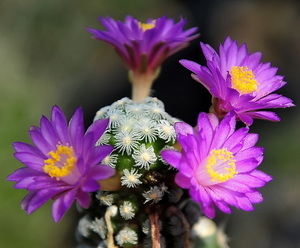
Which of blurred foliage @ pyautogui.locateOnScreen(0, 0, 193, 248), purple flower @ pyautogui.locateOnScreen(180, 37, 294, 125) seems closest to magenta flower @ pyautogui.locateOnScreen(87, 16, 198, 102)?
purple flower @ pyautogui.locateOnScreen(180, 37, 294, 125)

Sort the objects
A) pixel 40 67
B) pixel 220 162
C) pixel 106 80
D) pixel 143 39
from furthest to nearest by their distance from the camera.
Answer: pixel 106 80
pixel 40 67
pixel 143 39
pixel 220 162

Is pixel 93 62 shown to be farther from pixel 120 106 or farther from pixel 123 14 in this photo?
pixel 120 106

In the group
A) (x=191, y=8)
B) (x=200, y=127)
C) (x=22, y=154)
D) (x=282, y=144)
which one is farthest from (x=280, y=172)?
(x=22, y=154)

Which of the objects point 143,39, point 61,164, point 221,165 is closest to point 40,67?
point 143,39

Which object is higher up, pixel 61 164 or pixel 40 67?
pixel 40 67

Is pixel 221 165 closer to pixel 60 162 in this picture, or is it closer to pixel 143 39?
pixel 60 162

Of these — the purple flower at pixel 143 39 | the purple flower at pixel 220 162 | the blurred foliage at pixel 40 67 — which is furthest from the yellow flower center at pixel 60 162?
the blurred foliage at pixel 40 67
